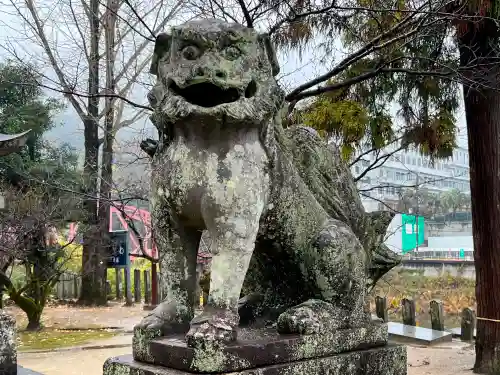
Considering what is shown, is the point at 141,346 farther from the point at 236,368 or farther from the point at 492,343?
the point at 492,343

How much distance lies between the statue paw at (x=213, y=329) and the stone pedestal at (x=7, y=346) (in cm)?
376

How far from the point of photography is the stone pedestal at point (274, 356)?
5.63ft

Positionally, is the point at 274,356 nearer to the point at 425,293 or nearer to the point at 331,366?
the point at 331,366

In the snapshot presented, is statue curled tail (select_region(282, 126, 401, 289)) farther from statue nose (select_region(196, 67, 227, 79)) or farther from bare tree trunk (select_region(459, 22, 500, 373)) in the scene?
bare tree trunk (select_region(459, 22, 500, 373))

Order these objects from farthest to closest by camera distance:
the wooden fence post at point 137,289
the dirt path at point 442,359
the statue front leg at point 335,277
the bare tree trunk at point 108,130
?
the wooden fence post at point 137,289 < the bare tree trunk at point 108,130 < the dirt path at point 442,359 < the statue front leg at point 335,277

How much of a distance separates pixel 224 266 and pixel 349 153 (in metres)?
4.55

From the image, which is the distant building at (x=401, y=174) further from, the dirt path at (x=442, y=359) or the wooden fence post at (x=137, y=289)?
the wooden fence post at (x=137, y=289)

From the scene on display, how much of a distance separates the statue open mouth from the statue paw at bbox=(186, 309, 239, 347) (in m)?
0.68

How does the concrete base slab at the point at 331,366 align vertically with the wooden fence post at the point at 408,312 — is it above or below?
above

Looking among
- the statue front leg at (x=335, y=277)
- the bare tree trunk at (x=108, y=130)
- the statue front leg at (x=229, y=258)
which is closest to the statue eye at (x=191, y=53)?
the statue front leg at (x=229, y=258)

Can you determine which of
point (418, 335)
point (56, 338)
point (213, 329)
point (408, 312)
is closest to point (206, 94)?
point (213, 329)

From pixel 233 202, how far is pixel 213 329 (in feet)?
1.36

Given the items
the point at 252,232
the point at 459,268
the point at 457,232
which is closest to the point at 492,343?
the point at 252,232

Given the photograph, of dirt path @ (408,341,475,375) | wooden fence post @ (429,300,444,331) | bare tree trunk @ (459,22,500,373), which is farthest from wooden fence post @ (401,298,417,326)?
bare tree trunk @ (459,22,500,373)
